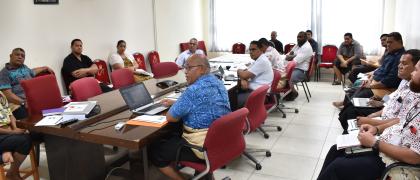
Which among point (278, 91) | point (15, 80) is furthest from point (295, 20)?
point (15, 80)

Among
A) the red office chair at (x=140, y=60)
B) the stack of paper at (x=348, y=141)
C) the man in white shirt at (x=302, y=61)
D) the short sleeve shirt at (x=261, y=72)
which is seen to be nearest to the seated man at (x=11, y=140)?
the stack of paper at (x=348, y=141)

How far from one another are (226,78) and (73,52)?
2436 mm

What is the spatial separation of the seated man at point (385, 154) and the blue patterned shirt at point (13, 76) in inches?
147

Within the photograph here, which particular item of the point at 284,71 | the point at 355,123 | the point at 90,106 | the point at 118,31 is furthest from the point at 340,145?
the point at 118,31

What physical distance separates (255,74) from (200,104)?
1939mm

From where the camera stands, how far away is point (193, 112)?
262 centimetres

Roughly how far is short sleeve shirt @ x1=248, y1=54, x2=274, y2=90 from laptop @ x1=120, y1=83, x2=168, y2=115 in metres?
1.63

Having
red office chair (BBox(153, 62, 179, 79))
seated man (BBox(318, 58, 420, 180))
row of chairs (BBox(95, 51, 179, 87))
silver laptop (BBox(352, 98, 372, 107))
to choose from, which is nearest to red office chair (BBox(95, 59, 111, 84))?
row of chairs (BBox(95, 51, 179, 87))

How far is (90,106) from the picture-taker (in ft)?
9.70

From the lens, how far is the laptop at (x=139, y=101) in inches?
116

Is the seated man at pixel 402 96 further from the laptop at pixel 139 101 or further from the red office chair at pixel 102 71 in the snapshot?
the red office chair at pixel 102 71

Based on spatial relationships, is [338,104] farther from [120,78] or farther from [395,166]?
[395,166]

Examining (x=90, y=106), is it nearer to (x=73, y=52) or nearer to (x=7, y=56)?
(x=7, y=56)

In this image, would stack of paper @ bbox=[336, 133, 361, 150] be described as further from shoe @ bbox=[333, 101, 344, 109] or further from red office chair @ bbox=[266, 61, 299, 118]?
shoe @ bbox=[333, 101, 344, 109]
